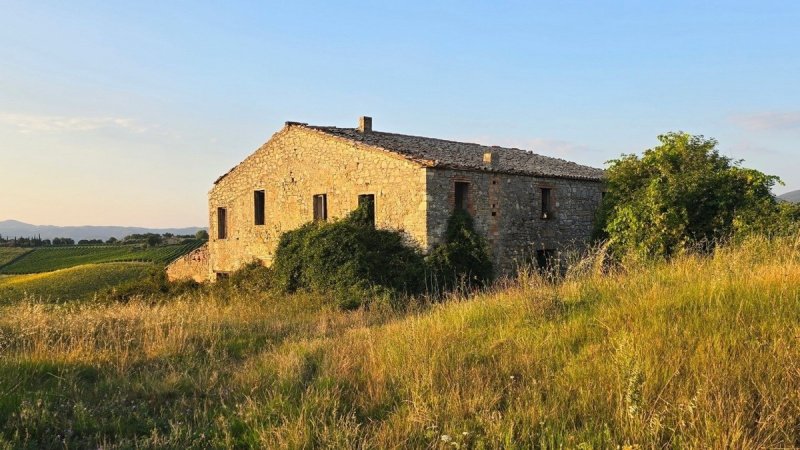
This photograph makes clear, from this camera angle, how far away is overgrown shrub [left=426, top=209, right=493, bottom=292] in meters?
14.5

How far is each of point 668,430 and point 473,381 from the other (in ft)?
→ 4.57

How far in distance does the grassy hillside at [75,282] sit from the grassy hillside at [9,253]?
13380 millimetres

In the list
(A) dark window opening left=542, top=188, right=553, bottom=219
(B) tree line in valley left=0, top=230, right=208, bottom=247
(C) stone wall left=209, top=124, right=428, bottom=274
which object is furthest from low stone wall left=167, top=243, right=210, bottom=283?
(B) tree line in valley left=0, top=230, right=208, bottom=247

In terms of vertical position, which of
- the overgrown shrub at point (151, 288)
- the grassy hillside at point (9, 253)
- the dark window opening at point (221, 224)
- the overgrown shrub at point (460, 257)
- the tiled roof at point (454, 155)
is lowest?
the overgrown shrub at point (151, 288)

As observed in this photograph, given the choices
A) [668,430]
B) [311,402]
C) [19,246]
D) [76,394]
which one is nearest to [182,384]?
[76,394]

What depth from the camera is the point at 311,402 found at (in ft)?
13.7

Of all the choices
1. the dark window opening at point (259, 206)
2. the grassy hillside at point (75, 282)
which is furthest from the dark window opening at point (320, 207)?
the grassy hillside at point (75, 282)

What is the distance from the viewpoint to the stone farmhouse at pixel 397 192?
49.2 feet

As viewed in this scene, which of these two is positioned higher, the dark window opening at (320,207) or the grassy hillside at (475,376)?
the dark window opening at (320,207)

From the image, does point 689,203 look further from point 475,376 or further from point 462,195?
point 475,376

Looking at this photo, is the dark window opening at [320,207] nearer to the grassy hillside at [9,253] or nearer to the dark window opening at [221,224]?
the dark window opening at [221,224]

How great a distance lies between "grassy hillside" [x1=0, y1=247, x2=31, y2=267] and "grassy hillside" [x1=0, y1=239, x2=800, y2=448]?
47.6 m

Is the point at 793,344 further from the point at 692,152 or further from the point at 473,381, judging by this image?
the point at 692,152

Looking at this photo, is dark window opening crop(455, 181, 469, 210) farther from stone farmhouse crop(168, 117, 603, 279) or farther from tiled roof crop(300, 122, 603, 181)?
tiled roof crop(300, 122, 603, 181)
